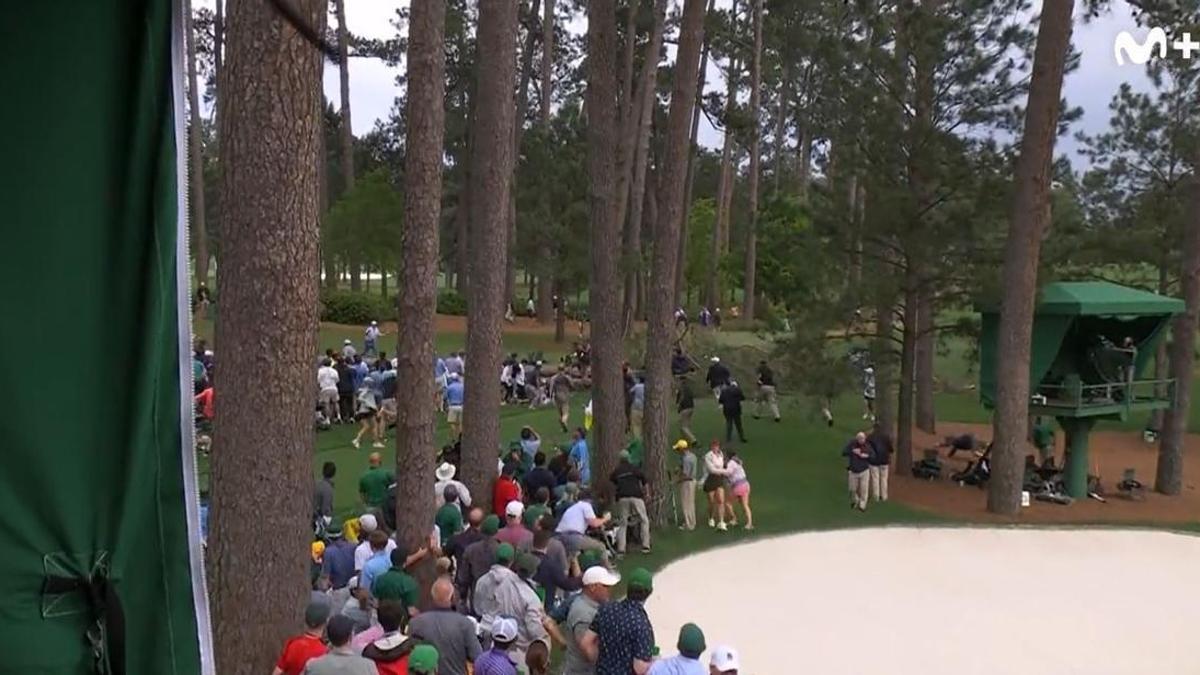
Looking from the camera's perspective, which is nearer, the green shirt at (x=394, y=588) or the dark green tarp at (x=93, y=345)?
the dark green tarp at (x=93, y=345)

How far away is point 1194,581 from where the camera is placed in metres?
14.0

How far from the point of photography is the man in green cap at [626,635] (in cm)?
648

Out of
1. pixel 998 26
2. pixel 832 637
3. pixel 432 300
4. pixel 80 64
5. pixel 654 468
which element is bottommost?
pixel 832 637

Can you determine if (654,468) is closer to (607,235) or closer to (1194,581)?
(607,235)

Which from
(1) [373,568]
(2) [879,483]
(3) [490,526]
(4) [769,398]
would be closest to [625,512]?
(3) [490,526]

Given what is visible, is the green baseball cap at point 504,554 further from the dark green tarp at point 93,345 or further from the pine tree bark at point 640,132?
the pine tree bark at point 640,132

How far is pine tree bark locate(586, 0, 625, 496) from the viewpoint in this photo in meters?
14.3

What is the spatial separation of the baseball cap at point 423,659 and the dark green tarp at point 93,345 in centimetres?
363

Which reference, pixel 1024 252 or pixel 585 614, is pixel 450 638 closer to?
pixel 585 614

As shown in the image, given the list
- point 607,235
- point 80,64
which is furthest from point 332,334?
point 80,64

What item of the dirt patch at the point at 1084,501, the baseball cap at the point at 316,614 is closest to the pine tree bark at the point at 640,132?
Result: the dirt patch at the point at 1084,501

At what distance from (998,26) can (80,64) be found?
58.3 feet

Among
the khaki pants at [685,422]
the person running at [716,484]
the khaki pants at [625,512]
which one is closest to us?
the khaki pants at [625,512]

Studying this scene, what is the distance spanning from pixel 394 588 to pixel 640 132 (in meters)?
21.9
